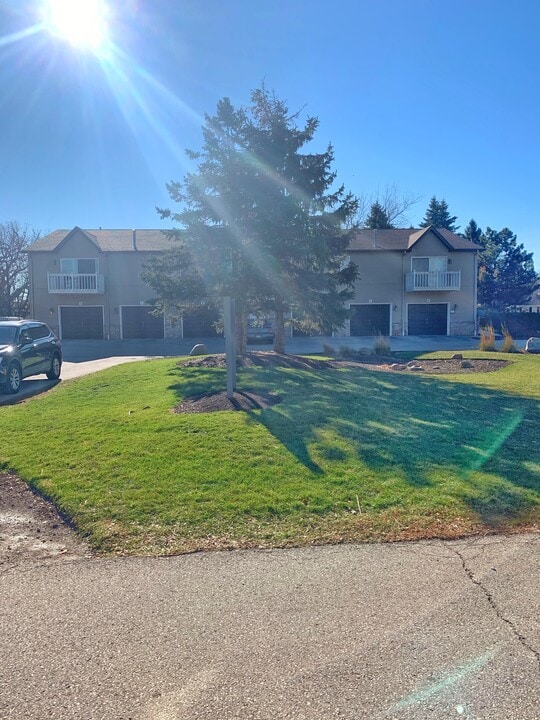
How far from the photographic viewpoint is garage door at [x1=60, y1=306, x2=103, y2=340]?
33.9 metres

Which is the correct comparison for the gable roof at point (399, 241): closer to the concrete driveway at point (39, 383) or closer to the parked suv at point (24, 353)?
the concrete driveway at point (39, 383)

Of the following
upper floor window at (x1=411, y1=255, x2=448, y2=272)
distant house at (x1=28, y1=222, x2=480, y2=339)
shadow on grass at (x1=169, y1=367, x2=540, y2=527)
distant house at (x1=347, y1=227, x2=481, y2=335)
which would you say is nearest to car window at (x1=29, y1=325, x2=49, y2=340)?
shadow on grass at (x1=169, y1=367, x2=540, y2=527)

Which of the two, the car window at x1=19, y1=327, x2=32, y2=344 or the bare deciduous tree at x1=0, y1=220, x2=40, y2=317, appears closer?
the car window at x1=19, y1=327, x2=32, y2=344

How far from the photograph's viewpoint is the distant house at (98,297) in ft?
109

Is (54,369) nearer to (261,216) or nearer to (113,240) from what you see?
(261,216)

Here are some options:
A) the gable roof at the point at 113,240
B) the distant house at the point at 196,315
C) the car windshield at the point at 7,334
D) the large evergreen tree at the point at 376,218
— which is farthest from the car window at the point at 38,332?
the large evergreen tree at the point at 376,218

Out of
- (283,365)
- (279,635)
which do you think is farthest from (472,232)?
(279,635)

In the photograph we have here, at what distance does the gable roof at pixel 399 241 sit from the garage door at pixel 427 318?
12.8 feet

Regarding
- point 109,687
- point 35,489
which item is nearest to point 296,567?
point 109,687

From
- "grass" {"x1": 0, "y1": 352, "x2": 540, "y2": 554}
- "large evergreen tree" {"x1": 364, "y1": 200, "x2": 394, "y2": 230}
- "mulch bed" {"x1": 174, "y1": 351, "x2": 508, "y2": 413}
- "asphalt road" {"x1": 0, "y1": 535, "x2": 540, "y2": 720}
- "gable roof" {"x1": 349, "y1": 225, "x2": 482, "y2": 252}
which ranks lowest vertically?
"asphalt road" {"x1": 0, "y1": 535, "x2": 540, "y2": 720}

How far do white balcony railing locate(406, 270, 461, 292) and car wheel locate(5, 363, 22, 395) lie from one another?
26772mm

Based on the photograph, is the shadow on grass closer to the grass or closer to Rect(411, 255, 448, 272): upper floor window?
the grass

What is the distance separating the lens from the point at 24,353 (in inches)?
520

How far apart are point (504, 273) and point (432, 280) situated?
742 inches
